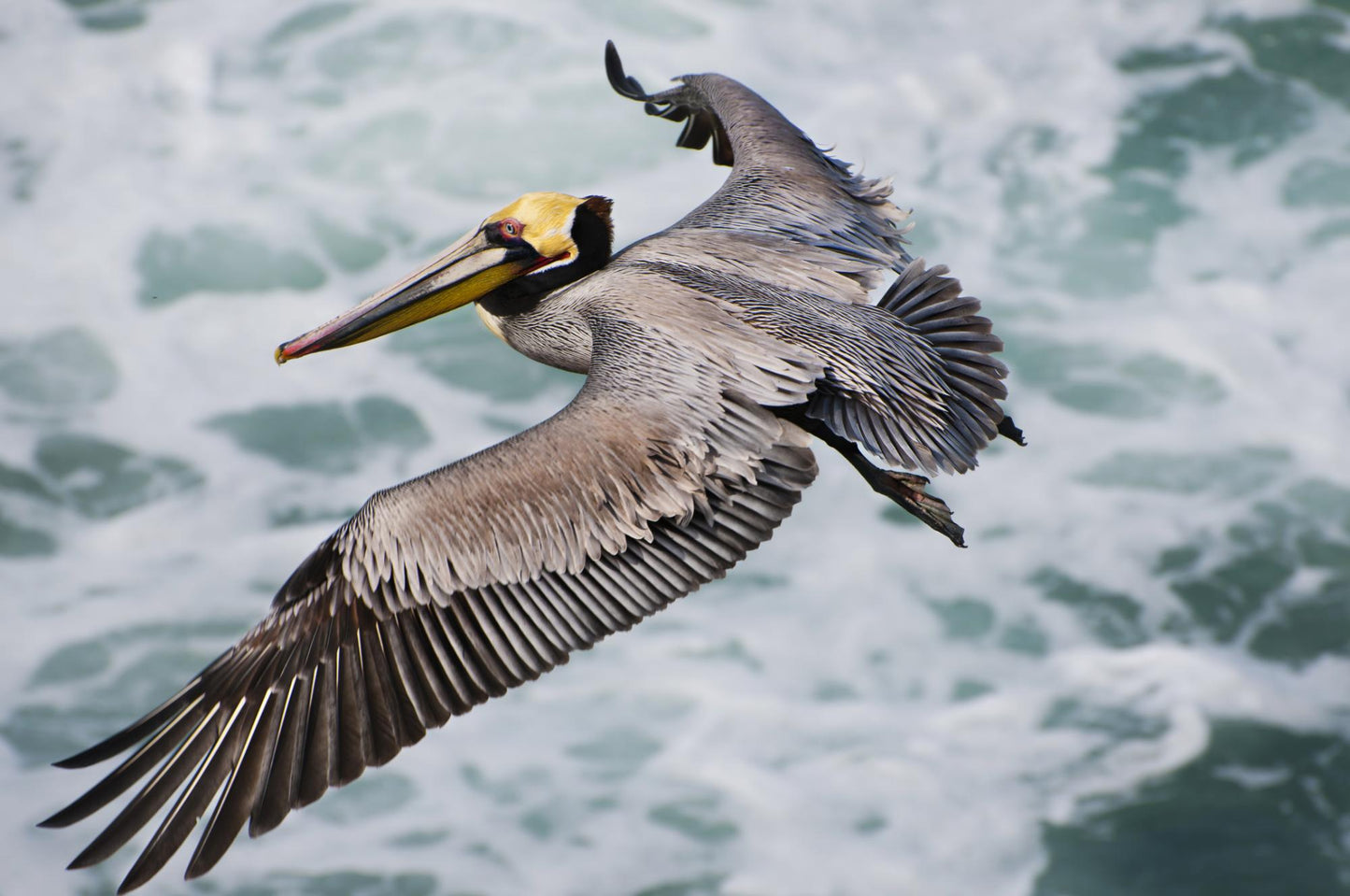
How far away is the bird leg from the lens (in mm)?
5508

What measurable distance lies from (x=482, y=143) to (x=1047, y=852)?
316 inches

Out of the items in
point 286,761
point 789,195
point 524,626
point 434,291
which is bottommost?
point 286,761

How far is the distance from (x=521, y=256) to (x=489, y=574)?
5.62ft

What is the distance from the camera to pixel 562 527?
16.5 ft

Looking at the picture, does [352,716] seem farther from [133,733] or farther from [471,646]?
[133,733]

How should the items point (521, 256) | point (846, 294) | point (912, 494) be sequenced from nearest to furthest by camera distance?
point (912, 494), point (846, 294), point (521, 256)

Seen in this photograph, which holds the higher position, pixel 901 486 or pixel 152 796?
pixel 901 486

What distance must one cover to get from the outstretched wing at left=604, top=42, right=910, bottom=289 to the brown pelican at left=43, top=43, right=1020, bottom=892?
0.82 m

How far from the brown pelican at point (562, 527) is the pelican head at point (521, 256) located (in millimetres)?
400

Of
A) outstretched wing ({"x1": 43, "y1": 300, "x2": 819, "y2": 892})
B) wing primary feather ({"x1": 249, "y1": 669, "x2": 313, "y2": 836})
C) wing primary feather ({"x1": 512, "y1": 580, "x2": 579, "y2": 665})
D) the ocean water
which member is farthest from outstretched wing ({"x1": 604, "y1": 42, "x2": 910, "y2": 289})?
the ocean water

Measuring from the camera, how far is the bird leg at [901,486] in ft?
18.1

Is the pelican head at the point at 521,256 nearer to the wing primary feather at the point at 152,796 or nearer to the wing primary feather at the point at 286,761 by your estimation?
the wing primary feather at the point at 286,761

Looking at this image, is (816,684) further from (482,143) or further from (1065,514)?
(482,143)

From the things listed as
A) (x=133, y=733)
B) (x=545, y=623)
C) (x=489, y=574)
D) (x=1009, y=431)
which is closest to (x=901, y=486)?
(x=1009, y=431)
